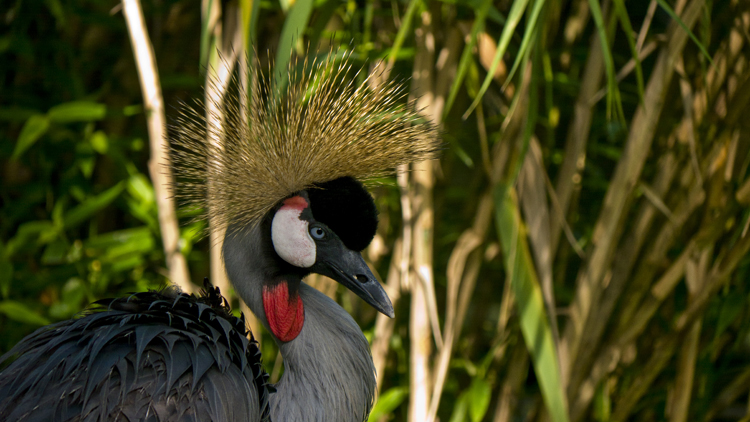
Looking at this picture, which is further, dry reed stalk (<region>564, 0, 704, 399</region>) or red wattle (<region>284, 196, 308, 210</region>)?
dry reed stalk (<region>564, 0, 704, 399</region>)

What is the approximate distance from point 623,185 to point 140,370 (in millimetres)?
847

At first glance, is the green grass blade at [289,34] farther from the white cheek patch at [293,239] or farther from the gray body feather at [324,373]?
the gray body feather at [324,373]

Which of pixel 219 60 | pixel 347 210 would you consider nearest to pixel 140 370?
pixel 347 210

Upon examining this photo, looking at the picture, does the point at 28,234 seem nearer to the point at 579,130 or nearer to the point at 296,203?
the point at 296,203

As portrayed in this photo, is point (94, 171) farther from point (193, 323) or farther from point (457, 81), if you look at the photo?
point (457, 81)

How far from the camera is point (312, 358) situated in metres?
0.94

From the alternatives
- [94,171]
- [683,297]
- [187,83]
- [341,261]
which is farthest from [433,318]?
[94,171]

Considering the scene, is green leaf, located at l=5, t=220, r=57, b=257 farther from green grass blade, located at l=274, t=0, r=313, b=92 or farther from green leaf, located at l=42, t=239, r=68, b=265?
green grass blade, located at l=274, t=0, r=313, b=92

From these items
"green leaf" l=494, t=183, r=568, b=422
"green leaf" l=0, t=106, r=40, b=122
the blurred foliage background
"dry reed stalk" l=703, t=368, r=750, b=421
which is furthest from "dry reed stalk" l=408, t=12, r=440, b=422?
"green leaf" l=0, t=106, r=40, b=122

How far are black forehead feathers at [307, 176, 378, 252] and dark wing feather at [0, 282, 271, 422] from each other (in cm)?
20

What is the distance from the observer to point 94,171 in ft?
5.72

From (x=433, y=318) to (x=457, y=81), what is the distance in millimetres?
452

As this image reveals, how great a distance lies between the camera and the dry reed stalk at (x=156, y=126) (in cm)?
115

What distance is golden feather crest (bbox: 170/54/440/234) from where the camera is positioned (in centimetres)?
97
